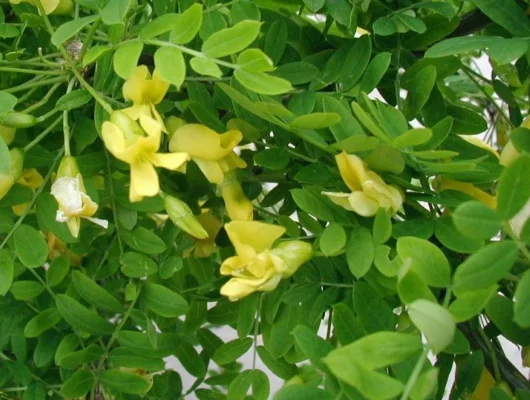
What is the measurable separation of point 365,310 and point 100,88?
175mm

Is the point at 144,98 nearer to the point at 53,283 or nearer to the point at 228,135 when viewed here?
the point at 228,135

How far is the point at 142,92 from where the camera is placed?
0.39 meters

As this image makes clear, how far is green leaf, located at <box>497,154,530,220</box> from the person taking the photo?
0.96 ft

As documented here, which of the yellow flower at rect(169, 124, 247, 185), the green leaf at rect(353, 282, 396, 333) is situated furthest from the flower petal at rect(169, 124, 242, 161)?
the green leaf at rect(353, 282, 396, 333)

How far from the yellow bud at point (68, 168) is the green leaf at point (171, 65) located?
0.08 m

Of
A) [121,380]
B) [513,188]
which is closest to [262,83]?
[513,188]

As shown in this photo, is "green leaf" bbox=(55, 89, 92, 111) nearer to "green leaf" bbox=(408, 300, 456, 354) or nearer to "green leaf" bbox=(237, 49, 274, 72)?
"green leaf" bbox=(237, 49, 274, 72)

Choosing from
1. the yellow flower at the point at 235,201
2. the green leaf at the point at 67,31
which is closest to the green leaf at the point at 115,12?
the green leaf at the point at 67,31

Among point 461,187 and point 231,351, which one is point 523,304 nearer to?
point 461,187

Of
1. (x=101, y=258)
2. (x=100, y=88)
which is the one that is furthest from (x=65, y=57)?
(x=101, y=258)

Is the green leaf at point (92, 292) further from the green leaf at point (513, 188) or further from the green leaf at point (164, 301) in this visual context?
the green leaf at point (513, 188)

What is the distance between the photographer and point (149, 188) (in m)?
0.35

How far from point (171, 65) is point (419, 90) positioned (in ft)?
0.42

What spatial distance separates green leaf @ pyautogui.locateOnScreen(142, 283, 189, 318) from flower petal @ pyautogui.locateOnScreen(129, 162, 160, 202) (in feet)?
0.34
